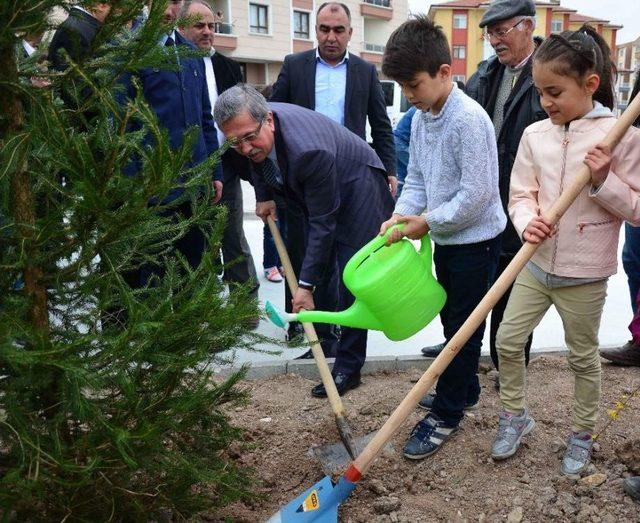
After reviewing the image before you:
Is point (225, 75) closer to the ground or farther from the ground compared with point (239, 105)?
farther from the ground

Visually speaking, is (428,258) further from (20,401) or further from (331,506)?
Result: (20,401)

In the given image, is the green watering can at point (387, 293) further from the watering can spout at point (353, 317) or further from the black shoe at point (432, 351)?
the black shoe at point (432, 351)

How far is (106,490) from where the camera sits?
1.82 metres

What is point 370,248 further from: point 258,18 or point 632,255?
point 258,18

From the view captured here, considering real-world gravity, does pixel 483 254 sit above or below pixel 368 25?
below

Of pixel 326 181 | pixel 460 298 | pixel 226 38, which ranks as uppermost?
pixel 226 38

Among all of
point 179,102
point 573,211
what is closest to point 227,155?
point 179,102

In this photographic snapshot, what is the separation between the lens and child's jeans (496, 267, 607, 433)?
2.39m

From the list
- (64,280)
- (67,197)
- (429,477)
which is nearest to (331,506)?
(429,477)

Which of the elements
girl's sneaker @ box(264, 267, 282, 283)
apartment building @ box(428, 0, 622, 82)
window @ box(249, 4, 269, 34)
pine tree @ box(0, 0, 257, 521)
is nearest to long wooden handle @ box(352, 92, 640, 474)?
pine tree @ box(0, 0, 257, 521)

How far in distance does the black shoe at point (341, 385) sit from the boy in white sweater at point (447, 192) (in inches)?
26.0

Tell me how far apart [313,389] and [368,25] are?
35124 millimetres

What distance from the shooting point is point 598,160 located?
2.08 meters

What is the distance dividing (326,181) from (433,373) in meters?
1.12
